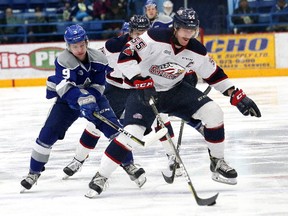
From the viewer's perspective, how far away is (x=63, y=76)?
4828 mm

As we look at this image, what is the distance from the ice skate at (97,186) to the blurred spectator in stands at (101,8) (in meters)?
9.38

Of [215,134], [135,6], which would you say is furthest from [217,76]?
[135,6]

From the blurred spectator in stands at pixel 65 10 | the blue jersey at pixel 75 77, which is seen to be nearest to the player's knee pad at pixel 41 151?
the blue jersey at pixel 75 77

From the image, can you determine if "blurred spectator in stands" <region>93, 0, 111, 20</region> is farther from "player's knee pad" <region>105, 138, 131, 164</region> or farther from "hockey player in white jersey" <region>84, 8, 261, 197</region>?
"player's knee pad" <region>105, 138, 131, 164</region>

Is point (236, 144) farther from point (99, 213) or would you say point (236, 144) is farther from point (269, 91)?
point (269, 91)

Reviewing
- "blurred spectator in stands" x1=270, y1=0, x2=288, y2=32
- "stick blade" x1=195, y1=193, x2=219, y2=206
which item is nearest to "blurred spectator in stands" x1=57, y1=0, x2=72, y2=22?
"blurred spectator in stands" x1=270, y1=0, x2=288, y2=32

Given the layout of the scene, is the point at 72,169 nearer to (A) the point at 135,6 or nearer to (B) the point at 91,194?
Result: (B) the point at 91,194

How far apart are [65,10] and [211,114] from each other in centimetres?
968

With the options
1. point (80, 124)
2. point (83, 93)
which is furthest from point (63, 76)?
point (80, 124)

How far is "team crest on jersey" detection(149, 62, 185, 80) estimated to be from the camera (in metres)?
4.63

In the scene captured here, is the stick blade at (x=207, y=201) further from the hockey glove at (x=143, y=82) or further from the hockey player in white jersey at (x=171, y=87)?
the hockey glove at (x=143, y=82)

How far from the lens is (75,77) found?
15.9 feet

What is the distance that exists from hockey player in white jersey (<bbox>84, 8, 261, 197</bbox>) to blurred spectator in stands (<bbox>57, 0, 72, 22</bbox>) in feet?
30.6

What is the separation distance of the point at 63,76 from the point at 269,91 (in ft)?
19.3
